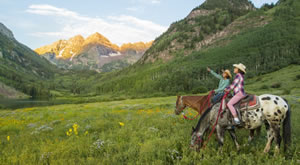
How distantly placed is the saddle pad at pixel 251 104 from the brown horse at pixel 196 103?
3.15 meters

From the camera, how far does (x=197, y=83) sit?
140875 millimetres

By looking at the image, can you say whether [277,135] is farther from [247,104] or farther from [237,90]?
[237,90]

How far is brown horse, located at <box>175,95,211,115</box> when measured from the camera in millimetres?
11172

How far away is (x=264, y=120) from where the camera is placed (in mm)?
7590

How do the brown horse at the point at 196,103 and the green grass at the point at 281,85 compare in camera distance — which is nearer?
the brown horse at the point at 196,103

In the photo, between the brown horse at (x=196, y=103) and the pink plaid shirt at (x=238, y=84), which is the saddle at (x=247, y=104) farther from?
the brown horse at (x=196, y=103)

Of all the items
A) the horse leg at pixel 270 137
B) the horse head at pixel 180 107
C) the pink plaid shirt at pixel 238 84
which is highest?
the pink plaid shirt at pixel 238 84

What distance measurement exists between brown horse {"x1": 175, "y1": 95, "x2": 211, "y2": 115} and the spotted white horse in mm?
3002

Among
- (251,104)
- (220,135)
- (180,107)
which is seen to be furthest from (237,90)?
(180,107)

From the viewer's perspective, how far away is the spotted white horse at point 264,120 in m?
7.19

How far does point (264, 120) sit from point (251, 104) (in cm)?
96

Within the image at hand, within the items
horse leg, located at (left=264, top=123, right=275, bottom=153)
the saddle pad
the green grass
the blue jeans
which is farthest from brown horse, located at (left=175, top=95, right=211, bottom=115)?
the green grass

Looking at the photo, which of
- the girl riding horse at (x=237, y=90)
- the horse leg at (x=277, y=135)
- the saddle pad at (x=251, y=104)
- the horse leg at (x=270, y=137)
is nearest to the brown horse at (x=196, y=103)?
the girl riding horse at (x=237, y=90)

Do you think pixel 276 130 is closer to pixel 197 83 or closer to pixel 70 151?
pixel 70 151
